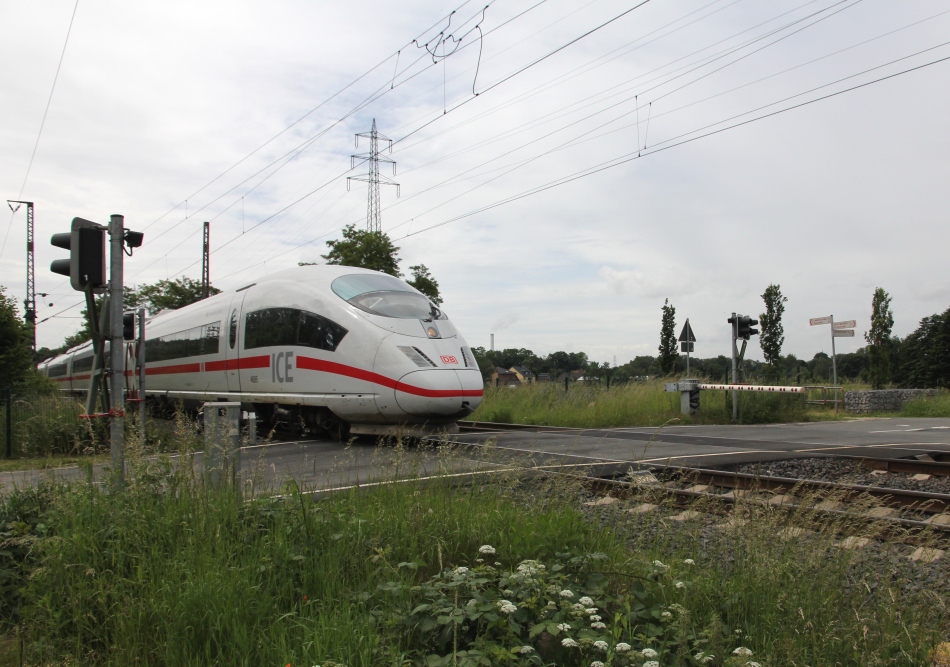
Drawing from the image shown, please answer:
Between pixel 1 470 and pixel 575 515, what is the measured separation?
Answer: 9.25 m

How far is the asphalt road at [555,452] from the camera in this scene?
5875mm

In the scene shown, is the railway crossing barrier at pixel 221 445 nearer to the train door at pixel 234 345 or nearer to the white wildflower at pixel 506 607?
the white wildflower at pixel 506 607

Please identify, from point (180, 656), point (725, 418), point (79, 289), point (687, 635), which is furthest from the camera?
point (725, 418)

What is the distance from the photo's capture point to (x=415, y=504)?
457cm

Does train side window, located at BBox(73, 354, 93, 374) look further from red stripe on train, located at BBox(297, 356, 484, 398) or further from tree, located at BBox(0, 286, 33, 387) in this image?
red stripe on train, located at BBox(297, 356, 484, 398)

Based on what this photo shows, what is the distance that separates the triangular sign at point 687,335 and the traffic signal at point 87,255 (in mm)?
18111

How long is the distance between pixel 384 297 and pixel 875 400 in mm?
23953

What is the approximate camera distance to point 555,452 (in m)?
9.79

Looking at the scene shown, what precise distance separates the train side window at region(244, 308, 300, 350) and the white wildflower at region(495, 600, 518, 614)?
9330 mm

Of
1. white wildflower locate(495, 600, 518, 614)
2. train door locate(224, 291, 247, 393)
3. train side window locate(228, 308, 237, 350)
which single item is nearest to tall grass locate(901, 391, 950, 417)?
train door locate(224, 291, 247, 393)

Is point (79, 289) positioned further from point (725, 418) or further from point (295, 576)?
point (725, 418)

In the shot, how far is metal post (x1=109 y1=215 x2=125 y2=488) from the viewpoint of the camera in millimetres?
5418

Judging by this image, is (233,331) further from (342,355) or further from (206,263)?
(206,263)

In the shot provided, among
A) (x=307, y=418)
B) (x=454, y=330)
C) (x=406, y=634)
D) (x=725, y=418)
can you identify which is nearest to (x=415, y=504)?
(x=406, y=634)
